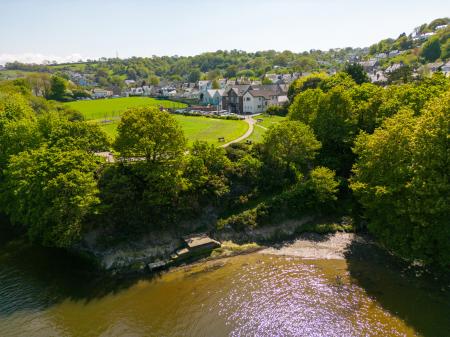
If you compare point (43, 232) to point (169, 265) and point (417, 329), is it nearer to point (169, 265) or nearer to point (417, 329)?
point (169, 265)

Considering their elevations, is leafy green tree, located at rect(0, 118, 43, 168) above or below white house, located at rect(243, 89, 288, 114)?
above

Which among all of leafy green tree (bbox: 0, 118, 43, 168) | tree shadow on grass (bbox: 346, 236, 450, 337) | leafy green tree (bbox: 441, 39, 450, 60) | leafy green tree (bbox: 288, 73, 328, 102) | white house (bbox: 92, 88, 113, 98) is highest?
leafy green tree (bbox: 441, 39, 450, 60)

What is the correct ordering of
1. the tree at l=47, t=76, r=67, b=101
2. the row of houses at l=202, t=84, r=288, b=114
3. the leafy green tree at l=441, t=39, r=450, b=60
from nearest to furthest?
the row of houses at l=202, t=84, r=288, b=114 < the tree at l=47, t=76, r=67, b=101 < the leafy green tree at l=441, t=39, r=450, b=60

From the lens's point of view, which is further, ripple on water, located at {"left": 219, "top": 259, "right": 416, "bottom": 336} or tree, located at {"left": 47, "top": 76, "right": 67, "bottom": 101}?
tree, located at {"left": 47, "top": 76, "right": 67, "bottom": 101}

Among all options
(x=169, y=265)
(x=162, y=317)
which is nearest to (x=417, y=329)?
(x=162, y=317)

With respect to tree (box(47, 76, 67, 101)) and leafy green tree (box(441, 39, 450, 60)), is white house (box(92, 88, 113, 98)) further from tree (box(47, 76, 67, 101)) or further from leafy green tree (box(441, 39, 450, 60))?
leafy green tree (box(441, 39, 450, 60))

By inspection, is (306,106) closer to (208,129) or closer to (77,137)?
(208,129)

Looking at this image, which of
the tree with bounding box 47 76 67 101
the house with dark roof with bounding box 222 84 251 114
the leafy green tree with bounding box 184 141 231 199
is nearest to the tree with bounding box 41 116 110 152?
the leafy green tree with bounding box 184 141 231 199
